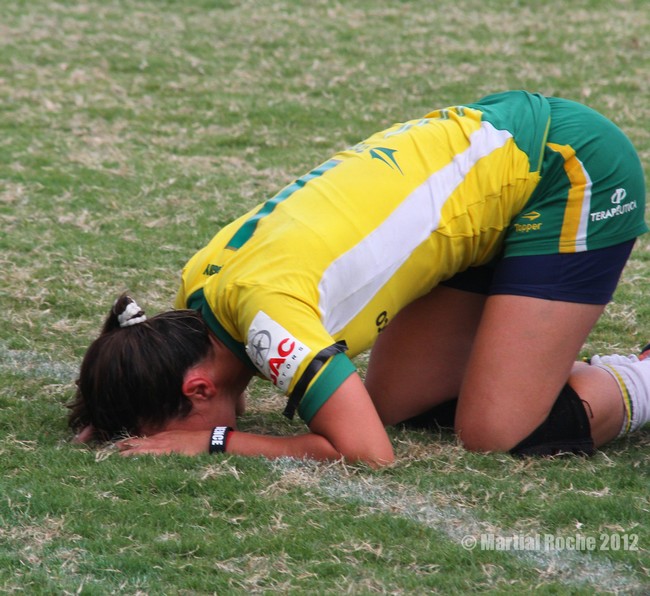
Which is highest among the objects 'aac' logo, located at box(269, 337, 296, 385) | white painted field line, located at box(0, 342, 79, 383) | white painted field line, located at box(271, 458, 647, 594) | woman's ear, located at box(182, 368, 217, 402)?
'aac' logo, located at box(269, 337, 296, 385)

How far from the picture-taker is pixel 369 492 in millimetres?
3467

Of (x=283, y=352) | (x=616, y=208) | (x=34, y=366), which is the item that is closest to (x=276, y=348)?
(x=283, y=352)

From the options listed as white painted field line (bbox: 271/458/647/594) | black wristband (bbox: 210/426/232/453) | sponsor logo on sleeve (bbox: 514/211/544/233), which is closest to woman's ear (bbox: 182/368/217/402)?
black wristband (bbox: 210/426/232/453)

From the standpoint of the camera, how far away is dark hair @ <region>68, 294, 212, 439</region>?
11.8ft

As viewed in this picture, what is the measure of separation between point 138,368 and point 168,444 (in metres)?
0.29

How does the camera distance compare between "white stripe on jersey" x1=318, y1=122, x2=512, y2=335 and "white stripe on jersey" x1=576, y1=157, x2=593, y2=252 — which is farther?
"white stripe on jersey" x1=576, y1=157, x2=593, y2=252

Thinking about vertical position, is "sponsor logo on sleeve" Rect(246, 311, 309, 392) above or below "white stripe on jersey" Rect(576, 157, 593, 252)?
below

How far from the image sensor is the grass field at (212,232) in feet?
10.1

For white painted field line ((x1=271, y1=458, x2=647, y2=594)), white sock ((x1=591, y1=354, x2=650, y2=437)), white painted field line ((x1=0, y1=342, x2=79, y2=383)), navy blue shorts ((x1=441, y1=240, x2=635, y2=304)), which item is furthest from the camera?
white painted field line ((x1=0, y1=342, x2=79, y2=383))

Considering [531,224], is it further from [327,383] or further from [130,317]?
[130,317]

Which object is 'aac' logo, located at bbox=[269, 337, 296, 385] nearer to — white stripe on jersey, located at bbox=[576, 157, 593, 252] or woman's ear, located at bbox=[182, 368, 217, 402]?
woman's ear, located at bbox=[182, 368, 217, 402]

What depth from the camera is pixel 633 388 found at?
412cm

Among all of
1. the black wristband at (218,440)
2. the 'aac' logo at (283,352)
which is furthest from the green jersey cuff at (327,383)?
the black wristband at (218,440)

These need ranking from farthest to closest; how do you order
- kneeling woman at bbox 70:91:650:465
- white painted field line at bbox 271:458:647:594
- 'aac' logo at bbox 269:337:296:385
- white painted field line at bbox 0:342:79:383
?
white painted field line at bbox 0:342:79:383, kneeling woman at bbox 70:91:650:465, 'aac' logo at bbox 269:337:296:385, white painted field line at bbox 271:458:647:594
